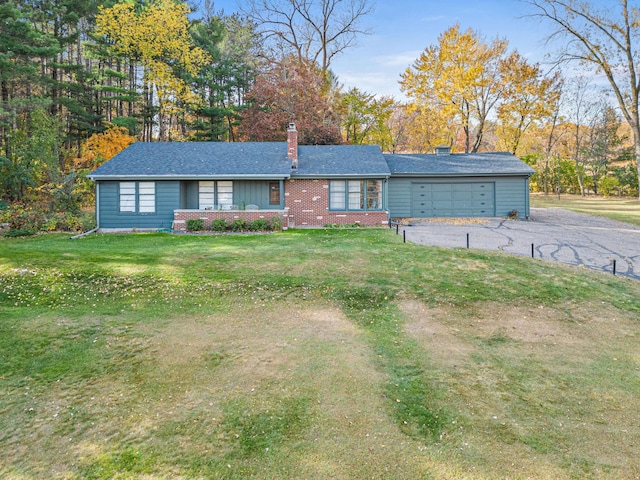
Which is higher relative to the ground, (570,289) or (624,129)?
(624,129)

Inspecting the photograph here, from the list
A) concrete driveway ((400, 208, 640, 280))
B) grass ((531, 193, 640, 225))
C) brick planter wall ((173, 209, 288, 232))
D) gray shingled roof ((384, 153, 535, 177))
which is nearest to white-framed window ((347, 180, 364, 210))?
concrete driveway ((400, 208, 640, 280))

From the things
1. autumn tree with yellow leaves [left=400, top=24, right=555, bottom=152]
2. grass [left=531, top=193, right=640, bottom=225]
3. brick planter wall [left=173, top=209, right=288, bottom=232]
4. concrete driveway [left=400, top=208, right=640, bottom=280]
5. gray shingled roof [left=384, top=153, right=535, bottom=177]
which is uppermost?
autumn tree with yellow leaves [left=400, top=24, right=555, bottom=152]

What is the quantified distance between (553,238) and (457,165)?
28.9 ft

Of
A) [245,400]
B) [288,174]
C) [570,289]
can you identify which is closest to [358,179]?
[288,174]

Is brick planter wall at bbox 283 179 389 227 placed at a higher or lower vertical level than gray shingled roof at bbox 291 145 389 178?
lower

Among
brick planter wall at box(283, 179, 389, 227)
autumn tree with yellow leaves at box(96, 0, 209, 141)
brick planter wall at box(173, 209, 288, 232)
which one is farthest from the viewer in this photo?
autumn tree with yellow leaves at box(96, 0, 209, 141)

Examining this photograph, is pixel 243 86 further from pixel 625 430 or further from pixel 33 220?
pixel 625 430

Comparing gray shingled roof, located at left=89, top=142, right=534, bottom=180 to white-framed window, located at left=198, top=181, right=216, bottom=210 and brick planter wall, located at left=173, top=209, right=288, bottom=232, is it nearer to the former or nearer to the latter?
white-framed window, located at left=198, top=181, right=216, bottom=210

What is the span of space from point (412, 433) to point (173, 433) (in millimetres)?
2260

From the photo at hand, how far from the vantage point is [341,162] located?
1992 centimetres

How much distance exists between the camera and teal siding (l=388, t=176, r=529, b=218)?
69.9 feet

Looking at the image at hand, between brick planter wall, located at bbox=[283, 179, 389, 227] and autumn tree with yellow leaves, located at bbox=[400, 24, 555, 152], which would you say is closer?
brick planter wall, located at bbox=[283, 179, 389, 227]

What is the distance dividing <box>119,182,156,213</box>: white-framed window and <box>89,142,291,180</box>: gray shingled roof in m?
0.55

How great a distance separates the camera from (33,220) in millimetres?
16578
